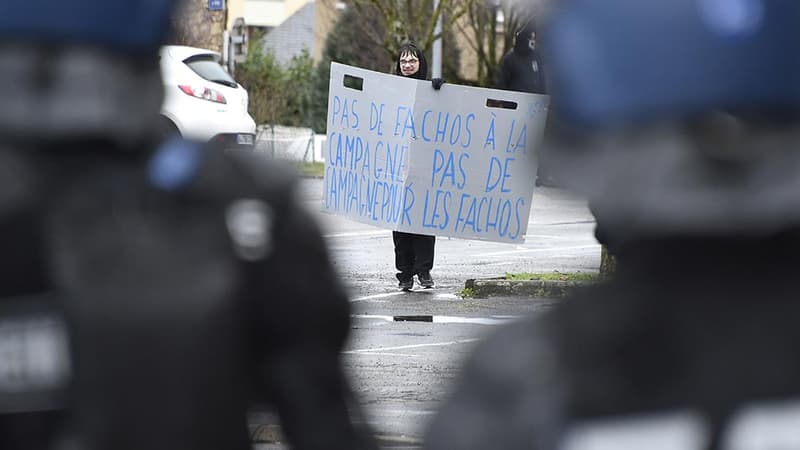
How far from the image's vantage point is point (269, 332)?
6.77ft

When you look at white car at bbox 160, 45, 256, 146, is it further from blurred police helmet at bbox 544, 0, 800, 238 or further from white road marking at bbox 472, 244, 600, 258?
blurred police helmet at bbox 544, 0, 800, 238

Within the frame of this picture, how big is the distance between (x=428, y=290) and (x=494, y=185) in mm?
919

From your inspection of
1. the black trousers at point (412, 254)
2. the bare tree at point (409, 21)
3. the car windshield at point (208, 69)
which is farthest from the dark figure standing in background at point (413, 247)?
the bare tree at point (409, 21)

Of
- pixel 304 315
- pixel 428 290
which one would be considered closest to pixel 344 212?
pixel 428 290

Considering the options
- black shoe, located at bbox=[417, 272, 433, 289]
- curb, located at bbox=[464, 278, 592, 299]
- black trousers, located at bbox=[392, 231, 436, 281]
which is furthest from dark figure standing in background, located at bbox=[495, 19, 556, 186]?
curb, located at bbox=[464, 278, 592, 299]

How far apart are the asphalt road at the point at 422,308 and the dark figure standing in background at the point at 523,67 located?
1476 mm

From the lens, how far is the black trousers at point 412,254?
11805 millimetres

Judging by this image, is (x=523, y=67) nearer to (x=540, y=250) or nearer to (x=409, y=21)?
(x=540, y=250)

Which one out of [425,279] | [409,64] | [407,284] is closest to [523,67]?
[409,64]

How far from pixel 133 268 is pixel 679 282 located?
675mm

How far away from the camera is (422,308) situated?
10906mm

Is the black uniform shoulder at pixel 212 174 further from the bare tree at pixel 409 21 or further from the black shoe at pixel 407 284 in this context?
the bare tree at pixel 409 21

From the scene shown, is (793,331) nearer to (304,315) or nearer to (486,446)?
(486,446)

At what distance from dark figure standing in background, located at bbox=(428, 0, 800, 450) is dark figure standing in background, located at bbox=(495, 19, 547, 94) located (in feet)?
47.3
